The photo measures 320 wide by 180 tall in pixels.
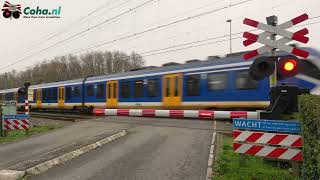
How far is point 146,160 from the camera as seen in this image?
1030 centimetres

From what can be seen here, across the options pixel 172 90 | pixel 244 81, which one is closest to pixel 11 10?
pixel 172 90

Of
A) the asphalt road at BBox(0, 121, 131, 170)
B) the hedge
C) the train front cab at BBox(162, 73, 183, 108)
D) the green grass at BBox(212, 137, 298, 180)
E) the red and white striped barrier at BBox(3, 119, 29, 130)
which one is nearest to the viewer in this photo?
the hedge

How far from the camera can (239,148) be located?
7.60 meters

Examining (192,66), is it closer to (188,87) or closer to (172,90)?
(188,87)

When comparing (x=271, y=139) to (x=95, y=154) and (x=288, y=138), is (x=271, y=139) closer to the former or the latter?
(x=288, y=138)

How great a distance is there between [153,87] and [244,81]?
688 cm

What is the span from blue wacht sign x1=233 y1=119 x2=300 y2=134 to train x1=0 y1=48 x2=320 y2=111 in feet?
23.1

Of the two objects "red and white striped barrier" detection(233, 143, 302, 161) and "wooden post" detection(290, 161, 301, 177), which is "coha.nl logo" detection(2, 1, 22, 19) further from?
"wooden post" detection(290, 161, 301, 177)

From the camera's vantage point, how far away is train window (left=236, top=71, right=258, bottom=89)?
16328mm

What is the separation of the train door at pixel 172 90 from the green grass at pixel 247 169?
408 inches

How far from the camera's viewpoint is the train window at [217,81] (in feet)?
57.9

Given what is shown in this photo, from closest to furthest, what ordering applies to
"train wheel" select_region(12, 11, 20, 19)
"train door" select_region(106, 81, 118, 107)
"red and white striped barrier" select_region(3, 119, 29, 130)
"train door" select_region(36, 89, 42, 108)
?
"red and white striped barrier" select_region(3, 119, 29, 130) < "train door" select_region(106, 81, 118, 107) < "train wheel" select_region(12, 11, 20, 19) < "train door" select_region(36, 89, 42, 108)

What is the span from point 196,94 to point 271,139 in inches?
475

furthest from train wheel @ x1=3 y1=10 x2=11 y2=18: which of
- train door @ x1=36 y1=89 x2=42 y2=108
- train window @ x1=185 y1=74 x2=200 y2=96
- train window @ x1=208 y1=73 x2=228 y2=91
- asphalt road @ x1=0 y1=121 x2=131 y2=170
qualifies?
train window @ x1=208 y1=73 x2=228 y2=91
